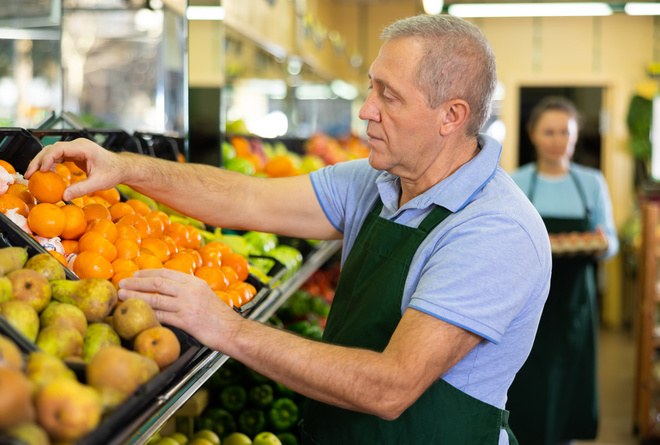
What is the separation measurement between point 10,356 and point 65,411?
0.13 m

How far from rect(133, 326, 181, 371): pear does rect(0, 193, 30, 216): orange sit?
20.0 inches

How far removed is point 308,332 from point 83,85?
3.66 meters

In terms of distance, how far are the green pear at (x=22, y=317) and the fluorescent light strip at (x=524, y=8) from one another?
428cm

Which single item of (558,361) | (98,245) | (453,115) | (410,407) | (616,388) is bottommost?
(616,388)

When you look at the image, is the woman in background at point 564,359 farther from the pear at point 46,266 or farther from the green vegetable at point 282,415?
the pear at point 46,266

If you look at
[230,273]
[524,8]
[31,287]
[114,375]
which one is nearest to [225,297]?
[230,273]

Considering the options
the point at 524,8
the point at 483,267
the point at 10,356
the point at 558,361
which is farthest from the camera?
the point at 524,8

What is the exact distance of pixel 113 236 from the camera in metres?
1.54

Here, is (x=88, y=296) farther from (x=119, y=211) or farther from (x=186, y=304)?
(x=119, y=211)

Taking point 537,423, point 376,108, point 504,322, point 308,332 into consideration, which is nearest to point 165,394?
point 504,322

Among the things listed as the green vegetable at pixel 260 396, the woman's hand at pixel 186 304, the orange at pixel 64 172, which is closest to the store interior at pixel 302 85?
the woman's hand at pixel 186 304

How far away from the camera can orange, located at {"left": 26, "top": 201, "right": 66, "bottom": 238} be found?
1.44 m

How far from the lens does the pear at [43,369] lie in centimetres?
88

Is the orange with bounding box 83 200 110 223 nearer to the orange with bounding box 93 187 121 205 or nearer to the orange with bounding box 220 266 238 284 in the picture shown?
the orange with bounding box 93 187 121 205
